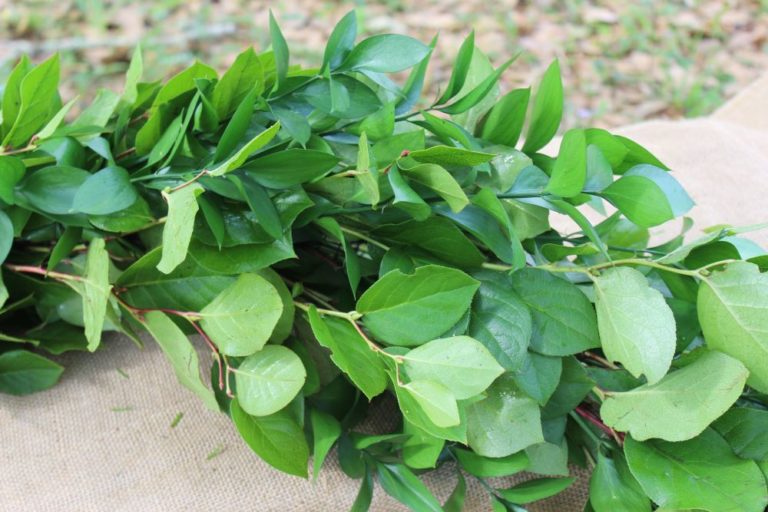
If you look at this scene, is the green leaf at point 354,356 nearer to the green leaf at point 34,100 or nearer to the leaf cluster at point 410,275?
the leaf cluster at point 410,275

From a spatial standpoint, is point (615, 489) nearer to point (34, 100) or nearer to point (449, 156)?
point (449, 156)

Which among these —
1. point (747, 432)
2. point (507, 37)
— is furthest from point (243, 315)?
point (507, 37)

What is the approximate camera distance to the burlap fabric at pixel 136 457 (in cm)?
48

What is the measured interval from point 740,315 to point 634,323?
1.8 inches

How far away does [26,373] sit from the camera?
0.52 metres

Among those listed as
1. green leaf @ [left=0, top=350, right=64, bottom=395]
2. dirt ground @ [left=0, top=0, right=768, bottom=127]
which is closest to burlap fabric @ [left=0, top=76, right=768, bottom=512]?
green leaf @ [left=0, top=350, right=64, bottom=395]

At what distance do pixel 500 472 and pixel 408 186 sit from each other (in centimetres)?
16

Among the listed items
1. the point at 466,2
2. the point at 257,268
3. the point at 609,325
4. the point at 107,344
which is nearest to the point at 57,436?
the point at 107,344

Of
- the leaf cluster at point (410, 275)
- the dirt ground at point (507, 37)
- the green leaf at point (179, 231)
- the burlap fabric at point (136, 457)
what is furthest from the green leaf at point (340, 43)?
the dirt ground at point (507, 37)

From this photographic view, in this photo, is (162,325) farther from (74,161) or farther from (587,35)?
(587,35)

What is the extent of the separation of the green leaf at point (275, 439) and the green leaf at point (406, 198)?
0.14 m

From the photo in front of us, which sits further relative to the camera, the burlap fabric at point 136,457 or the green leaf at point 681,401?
the burlap fabric at point 136,457

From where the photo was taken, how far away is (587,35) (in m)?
1.54

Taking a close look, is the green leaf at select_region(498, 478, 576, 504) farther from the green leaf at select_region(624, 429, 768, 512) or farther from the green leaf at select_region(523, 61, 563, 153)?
the green leaf at select_region(523, 61, 563, 153)
